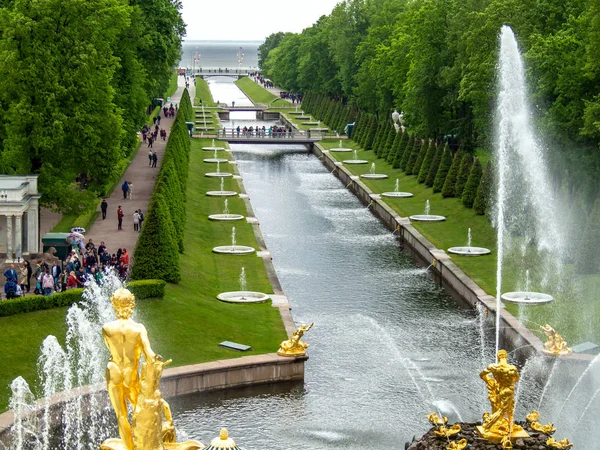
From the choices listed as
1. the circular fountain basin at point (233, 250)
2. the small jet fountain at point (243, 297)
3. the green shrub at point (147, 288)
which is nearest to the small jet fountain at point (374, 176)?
the circular fountain basin at point (233, 250)

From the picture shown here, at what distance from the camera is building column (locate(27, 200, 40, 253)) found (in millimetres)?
54438

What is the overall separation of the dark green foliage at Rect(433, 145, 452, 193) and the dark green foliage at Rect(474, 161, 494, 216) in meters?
9.26

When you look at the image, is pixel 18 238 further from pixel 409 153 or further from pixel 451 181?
pixel 409 153

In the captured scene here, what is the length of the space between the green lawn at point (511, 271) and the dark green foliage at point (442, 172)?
0.59 m

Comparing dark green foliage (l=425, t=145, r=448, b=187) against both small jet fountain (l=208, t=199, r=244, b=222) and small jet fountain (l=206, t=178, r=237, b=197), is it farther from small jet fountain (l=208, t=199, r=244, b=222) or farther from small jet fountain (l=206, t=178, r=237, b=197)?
small jet fountain (l=208, t=199, r=244, b=222)

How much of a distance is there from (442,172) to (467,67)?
346 inches

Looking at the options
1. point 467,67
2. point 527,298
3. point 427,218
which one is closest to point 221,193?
point 427,218

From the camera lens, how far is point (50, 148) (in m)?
57.5

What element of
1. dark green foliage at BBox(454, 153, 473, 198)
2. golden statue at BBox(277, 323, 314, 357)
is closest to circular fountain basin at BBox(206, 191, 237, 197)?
dark green foliage at BBox(454, 153, 473, 198)

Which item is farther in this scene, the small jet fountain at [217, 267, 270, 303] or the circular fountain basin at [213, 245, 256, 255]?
the circular fountain basin at [213, 245, 256, 255]

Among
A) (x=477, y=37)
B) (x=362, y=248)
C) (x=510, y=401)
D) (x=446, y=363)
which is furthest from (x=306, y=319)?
(x=477, y=37)

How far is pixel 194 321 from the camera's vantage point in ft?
145

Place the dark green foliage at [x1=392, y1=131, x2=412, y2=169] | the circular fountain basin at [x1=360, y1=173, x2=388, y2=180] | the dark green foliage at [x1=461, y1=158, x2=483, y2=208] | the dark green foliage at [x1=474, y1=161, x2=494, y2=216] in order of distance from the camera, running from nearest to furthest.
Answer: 1. the dark green foliage at [x1=474, y1=161, x2=494, y2=216]
2. the dark green foliage at [x1=461, y1=158, x2=483, y2=208]
3. the circular fountain basin at [x1=360, y1=173, x2=388, y2=180]
4. the dark green foliage at [x1=392, y1=131, x2=412, y2=169]

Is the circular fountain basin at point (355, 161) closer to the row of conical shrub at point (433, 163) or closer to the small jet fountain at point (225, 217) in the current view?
the row of conical shrub at point (433, 163)
